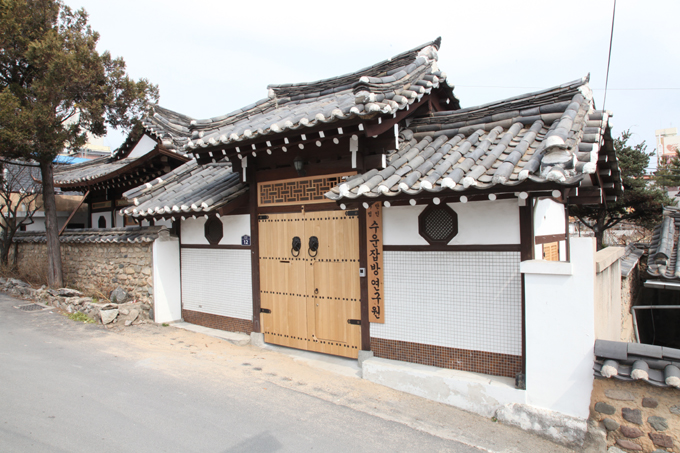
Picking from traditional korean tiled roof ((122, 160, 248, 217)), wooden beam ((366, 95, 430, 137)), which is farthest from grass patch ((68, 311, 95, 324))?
wooden beam ((366, 95, 430, 137))

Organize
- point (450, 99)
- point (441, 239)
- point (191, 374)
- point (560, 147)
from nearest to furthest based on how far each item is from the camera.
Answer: point (560, 147) → point (441, 239) → point (191, 374) → point (450, 99)

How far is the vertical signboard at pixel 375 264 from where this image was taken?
6.07m

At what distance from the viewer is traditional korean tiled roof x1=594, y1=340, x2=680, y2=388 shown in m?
3.85

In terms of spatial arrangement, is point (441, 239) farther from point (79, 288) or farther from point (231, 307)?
point (79, 288)

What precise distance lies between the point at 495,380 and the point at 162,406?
426 cm

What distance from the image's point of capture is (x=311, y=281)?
690 cm

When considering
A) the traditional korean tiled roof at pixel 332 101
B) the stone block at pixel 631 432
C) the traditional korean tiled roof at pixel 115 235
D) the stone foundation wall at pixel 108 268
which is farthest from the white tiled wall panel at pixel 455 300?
the stone foundation wall at pixel 108 268

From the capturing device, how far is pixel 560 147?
4242 millimetres

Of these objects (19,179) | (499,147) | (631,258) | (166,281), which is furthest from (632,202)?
(19,179)

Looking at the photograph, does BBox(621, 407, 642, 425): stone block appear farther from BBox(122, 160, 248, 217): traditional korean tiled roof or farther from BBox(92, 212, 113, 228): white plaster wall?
BBox(92, 212, 113, 228): white plaster wall

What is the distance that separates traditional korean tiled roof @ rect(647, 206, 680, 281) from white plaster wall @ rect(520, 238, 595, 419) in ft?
14.9

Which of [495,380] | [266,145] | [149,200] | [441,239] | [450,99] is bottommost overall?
[495,380]

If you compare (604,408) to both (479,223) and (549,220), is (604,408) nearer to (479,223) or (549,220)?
(479,223)

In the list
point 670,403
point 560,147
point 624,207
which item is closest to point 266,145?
point 560,147
